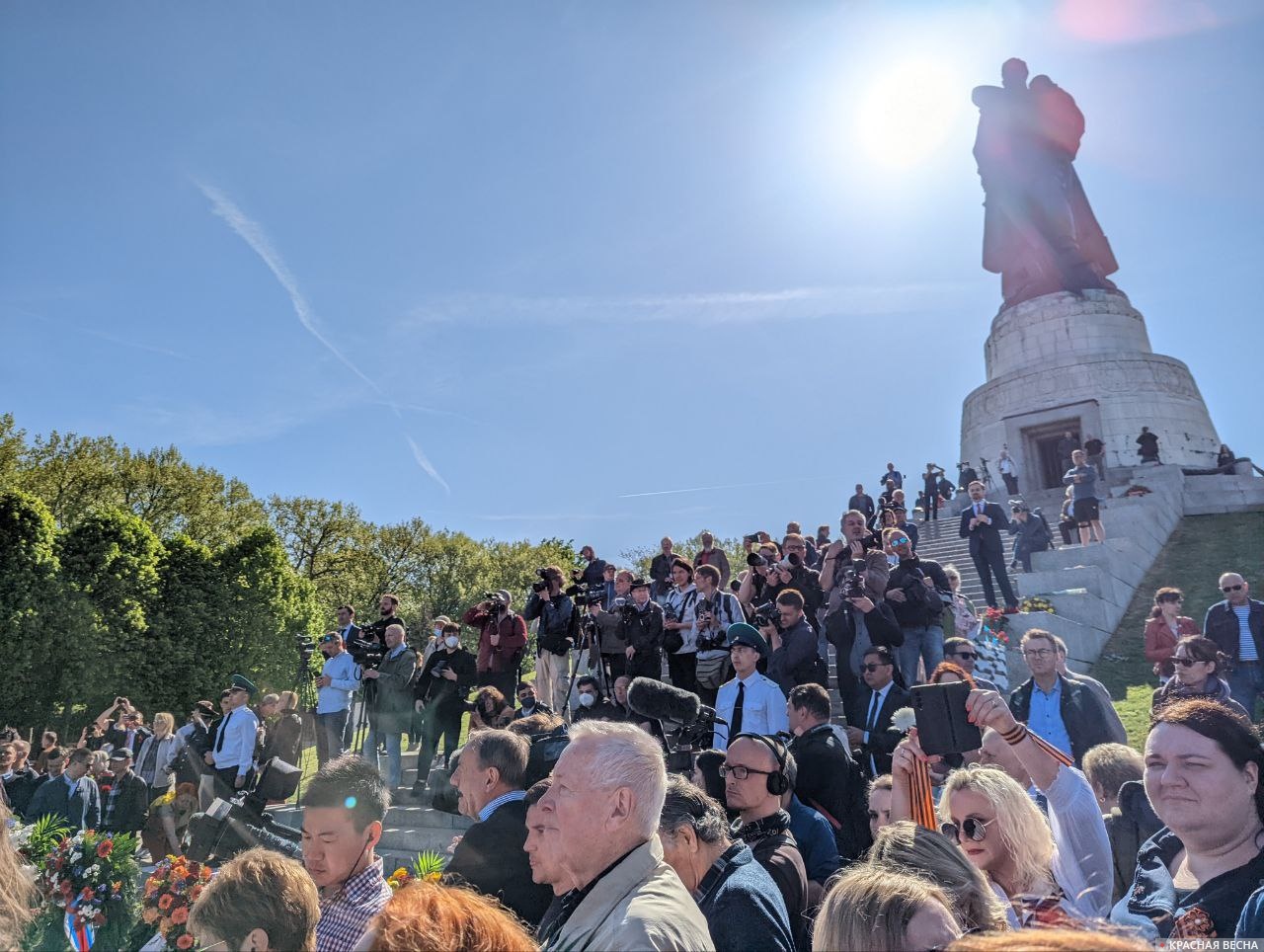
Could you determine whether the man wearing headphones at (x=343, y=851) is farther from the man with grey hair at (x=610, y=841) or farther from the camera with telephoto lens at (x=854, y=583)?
the camera with telephoto lens at (x=854, y=583)

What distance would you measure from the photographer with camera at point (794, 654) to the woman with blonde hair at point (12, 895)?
5834mm

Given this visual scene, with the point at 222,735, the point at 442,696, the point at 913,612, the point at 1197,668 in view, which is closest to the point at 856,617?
the point at 913,612

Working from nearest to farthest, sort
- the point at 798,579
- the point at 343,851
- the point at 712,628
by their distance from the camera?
the point at 343,851 < the point at 712,628 < the point at 798,579

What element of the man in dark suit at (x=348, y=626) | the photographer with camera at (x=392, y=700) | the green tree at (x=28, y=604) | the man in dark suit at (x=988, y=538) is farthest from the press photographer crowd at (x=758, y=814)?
the green tree at (x=28, y=604)

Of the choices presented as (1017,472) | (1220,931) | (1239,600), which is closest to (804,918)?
(1220,931)

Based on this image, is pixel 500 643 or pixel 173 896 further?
pixel 500 643

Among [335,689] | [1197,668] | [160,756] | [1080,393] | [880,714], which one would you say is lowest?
[160,756]

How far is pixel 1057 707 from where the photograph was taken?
548cm

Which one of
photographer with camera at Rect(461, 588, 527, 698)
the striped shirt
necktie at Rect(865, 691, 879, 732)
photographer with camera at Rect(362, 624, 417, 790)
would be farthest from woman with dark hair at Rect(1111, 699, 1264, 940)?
photographer with camera at Rect(362, 624, 417, 790)

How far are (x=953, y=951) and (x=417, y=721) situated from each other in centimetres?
927

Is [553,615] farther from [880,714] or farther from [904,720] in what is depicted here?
[904,720]

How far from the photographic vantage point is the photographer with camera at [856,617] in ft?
25.5

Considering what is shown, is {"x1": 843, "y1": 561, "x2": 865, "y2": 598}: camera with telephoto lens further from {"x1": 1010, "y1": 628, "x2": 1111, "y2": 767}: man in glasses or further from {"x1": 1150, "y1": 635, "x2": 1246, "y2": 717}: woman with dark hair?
{"x1": 1150, "y1": 635, "x2": 1246, "y2": 717}: woman with dark hair

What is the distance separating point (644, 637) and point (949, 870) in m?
6.68
